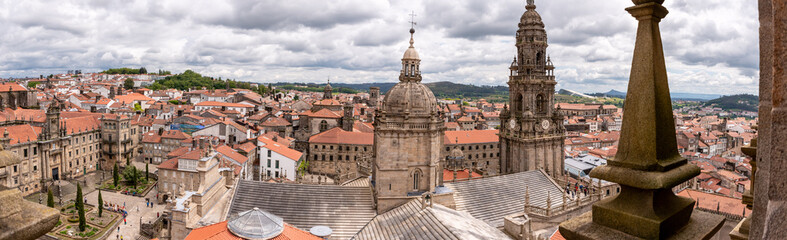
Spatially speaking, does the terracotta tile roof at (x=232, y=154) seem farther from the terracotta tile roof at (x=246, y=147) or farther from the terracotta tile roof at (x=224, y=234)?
the terracotta tile roof at (x=224, y=234)

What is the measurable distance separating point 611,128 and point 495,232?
140m

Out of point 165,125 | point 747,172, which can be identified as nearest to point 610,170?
point 747,172

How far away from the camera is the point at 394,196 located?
27.6 meters

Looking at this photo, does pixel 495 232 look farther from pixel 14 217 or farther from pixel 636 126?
pixel 14 217

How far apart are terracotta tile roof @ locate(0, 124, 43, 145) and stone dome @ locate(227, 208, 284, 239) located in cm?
5310

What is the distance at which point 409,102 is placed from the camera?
93.4 feet

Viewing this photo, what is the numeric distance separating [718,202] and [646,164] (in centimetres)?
3592

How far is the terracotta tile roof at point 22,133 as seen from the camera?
5397cm

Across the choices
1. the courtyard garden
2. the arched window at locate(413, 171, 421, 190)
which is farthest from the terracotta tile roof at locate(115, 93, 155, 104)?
the arched window at locate(413, 171, 421, 190)

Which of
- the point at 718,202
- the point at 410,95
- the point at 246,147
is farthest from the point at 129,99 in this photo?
the point at 718,202

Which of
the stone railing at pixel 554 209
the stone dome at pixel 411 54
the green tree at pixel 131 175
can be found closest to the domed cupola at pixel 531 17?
the stone dome at pixel 411 54

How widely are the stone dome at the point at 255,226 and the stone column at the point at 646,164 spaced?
14.6 metres

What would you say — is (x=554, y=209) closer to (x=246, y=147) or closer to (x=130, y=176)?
(x=246, y=147)

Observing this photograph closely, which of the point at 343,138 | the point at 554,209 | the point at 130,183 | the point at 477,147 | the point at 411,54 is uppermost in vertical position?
the point at 411,54
